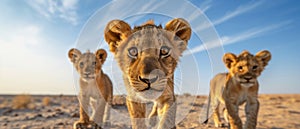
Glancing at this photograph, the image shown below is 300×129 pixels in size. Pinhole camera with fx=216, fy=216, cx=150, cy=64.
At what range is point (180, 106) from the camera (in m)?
4.35

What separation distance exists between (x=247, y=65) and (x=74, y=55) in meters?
5.24

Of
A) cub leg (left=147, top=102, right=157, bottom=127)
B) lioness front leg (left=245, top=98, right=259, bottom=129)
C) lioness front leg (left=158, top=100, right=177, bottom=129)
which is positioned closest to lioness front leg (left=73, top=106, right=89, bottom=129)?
cub leg (left=147, top=102, right=157, bottom=127)

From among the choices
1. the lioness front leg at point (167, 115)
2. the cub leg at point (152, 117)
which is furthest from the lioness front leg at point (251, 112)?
the lioness front leg at point (167, 115)

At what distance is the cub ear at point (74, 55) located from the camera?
21.6 ft

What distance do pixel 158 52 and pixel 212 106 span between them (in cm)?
633

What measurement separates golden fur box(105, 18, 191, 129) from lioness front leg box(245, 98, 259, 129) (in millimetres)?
3281

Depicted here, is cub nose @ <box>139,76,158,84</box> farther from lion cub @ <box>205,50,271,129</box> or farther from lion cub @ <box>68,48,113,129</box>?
lion cub @ <box>205,50,271,129</box>

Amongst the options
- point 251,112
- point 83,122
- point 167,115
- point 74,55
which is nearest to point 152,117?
point 167,115

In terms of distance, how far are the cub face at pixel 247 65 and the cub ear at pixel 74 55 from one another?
4.65 m

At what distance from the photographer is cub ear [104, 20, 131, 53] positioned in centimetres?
376

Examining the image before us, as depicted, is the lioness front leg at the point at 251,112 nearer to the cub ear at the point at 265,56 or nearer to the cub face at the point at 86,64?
the cub ear at the point at 265,56

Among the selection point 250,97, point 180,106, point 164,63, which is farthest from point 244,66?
point 164,63

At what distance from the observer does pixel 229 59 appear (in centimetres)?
698

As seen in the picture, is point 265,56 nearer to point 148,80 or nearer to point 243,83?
point 243,83
